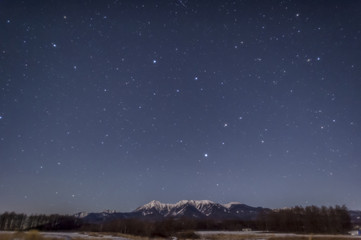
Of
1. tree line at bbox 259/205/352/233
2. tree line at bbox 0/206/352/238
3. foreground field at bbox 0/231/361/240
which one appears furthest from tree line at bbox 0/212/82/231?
tree line at bbox 259/205/352/233

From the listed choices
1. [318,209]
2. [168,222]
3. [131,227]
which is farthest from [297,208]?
[131,227]

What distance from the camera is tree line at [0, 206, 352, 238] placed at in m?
86.1

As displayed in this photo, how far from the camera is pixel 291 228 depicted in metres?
94.3

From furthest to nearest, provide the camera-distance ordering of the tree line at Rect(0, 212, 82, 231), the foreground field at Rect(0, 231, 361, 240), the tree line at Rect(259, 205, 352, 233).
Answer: the tree line at Rect(0, 212, 82, 231) → the tree line at Rect(259, 205, 352, 233) → the foreground field at Rect(0, 231, 361, 240)

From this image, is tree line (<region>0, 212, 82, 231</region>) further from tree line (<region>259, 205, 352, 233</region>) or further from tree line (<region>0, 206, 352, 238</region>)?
tree line (<region>259, 205, 352, 233</region>)

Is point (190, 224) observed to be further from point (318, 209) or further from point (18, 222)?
point (18, 222)

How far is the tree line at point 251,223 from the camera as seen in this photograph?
3391 inches

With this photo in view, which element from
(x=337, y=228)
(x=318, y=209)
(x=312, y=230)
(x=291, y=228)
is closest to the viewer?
(x=337, y=228)

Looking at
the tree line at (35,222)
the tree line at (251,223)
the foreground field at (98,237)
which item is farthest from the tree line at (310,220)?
the tree line at (35,222)

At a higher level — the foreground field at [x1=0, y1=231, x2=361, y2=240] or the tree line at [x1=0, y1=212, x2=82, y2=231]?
the foreground field at [x1=0, y1=231, x2=361, y2=240]

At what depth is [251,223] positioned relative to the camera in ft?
407

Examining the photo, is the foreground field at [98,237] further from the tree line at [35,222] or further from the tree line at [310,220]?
the tree line at [35,222]

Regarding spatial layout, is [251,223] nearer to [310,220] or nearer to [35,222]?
[310,220]

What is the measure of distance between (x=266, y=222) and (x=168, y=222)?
44923mm
